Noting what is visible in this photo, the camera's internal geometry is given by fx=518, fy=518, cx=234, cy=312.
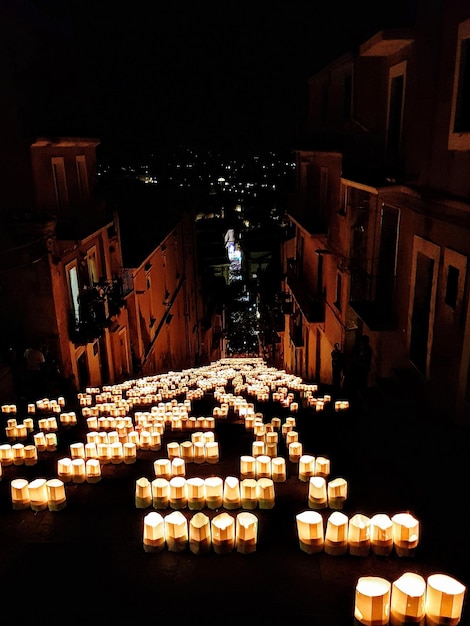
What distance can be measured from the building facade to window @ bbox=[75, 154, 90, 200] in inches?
300

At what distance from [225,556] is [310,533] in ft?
3.38

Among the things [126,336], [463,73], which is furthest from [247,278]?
[463,73]

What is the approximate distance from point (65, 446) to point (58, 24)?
45.1 feet

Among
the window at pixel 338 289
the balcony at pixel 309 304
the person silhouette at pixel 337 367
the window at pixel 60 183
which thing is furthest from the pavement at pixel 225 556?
the balcony at pixel 309 304

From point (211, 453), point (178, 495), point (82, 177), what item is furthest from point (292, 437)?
point (82, 177)

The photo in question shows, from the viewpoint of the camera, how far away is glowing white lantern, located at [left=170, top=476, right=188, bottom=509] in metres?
6.99

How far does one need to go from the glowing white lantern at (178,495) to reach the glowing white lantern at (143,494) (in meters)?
0.34

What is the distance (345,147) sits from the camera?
14.6 m

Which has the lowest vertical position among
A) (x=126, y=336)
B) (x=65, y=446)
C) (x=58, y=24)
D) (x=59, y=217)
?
(x=126, y=336)

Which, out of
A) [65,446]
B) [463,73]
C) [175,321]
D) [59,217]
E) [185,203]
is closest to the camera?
[463,73]

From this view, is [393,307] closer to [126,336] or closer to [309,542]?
[309,542]

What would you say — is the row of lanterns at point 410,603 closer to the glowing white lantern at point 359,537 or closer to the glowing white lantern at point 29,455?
the glowing white lantern at point 359,537

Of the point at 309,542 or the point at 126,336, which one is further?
the point at 126,336

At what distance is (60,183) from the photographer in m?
16.2
